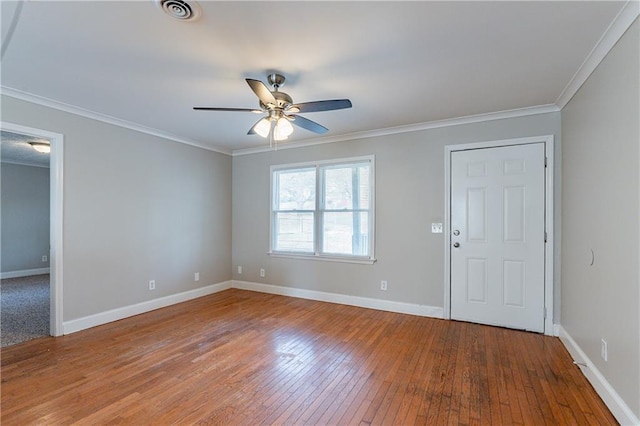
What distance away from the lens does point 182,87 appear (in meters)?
2.79

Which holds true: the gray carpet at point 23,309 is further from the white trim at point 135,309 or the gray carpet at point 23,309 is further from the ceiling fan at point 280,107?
the ceiling fan at point 280,107

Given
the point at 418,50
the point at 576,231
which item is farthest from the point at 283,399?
the point at 576,231

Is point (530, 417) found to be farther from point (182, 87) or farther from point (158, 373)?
point (182, 87)

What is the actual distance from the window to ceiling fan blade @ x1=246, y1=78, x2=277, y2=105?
2166 mm

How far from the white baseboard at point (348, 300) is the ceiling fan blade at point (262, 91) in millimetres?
2988

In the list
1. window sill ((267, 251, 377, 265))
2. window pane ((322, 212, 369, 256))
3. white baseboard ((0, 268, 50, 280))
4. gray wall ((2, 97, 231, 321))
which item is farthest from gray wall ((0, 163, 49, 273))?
window pane ((322, 212, 369, 256))

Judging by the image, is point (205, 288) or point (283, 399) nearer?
point (283, 399)

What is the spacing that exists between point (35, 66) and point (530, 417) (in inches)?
173

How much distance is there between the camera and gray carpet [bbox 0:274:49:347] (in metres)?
3.24

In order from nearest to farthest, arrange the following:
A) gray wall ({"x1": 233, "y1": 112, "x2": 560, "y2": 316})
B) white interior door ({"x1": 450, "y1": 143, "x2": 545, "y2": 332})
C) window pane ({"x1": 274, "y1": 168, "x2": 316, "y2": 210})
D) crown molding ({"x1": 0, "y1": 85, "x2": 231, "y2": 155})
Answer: crown molding ({"x1": 0, "y1": 85, "x2": 231, "y2": 155}) → white interior door ({"x1": 450, "y1": 143, "x2": 545, "y2": 332}) → gray wall ({"x1": 233, "y1": 112, "x2": 560, "y2": 316}) → window pane ({"x1": 274, "y1": 168, "x2": 316, "y2": 210})

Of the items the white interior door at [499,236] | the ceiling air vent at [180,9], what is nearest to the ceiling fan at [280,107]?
the ceiling air vent at [180,9]

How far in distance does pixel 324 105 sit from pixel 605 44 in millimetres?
1958

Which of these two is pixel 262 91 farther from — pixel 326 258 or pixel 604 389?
pixel 604 389

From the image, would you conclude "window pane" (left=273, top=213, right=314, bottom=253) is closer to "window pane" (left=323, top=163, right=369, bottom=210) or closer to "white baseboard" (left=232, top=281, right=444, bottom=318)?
"window pane" (left=323, top=163, right=369, bottom=210)
